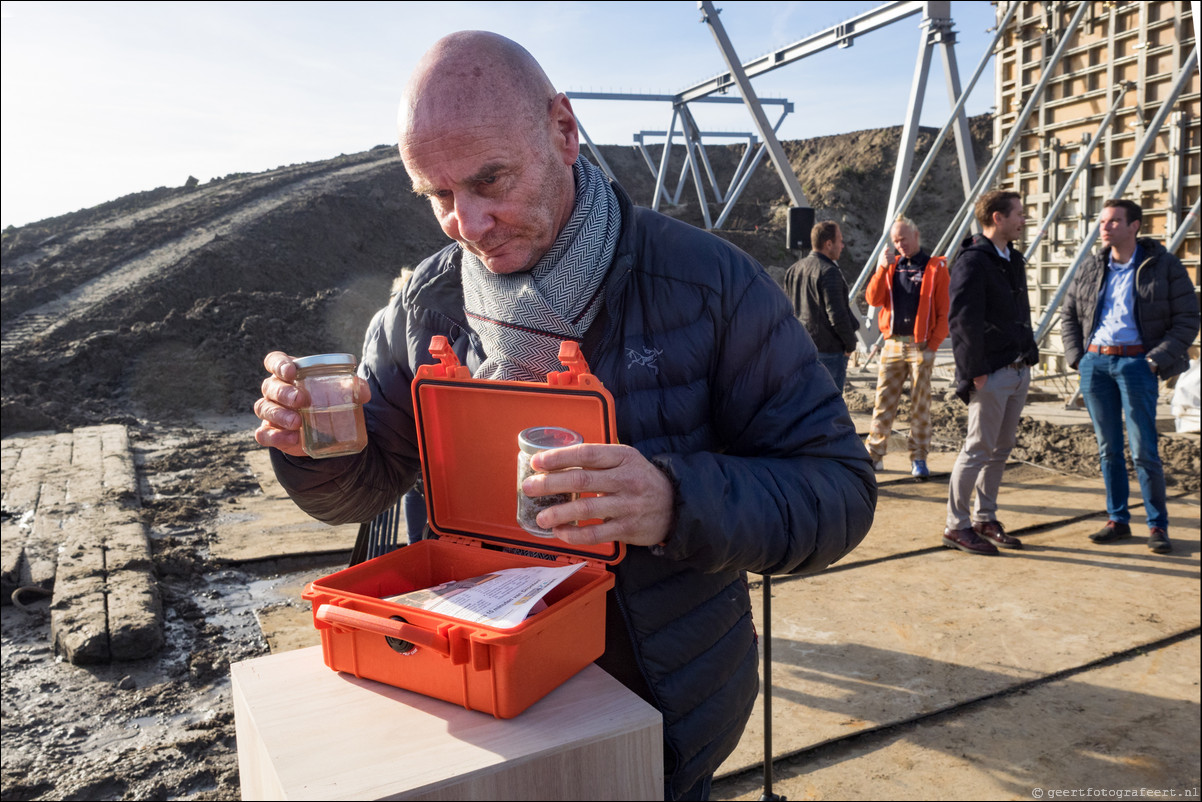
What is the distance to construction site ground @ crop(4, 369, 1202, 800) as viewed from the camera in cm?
295

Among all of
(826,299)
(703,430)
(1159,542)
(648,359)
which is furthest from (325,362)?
(826,299)

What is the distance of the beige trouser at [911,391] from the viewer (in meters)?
6.27

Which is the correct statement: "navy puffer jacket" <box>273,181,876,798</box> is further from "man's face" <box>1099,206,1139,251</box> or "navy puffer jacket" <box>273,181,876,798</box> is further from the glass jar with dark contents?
"man's face" <box>1099,206,1139,251</box>

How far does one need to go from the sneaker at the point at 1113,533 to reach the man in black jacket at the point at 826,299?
2.14 meters

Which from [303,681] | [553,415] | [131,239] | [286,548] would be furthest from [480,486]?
[131,239]

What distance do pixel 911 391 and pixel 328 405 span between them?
566 centimetres

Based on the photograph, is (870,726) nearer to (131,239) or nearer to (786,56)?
(786,56)

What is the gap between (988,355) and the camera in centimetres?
477

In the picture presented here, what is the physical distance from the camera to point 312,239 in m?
20.5

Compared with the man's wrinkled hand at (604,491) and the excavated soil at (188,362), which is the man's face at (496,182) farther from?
the excavated soil at (188,362)

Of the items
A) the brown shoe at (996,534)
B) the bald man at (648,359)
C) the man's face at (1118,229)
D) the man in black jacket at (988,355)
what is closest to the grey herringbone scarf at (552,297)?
the bald man at (648,359)

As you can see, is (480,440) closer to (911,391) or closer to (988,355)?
(988,355)

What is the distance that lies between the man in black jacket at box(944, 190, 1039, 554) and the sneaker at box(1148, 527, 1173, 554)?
70cm

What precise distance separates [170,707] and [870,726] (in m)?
2.92
